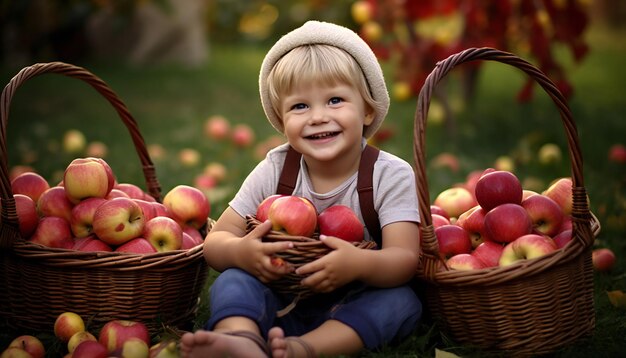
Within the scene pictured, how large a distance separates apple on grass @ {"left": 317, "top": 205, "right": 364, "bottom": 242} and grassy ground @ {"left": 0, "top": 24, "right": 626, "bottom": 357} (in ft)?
1.31

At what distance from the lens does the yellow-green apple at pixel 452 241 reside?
8.18 ft

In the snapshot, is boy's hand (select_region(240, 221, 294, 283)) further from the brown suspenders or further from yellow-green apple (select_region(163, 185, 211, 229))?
yellow-green apple (select_region(163, 185, 211, 229))

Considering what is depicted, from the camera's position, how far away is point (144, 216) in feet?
8.72

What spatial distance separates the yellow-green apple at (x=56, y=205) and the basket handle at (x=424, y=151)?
1.38 metres

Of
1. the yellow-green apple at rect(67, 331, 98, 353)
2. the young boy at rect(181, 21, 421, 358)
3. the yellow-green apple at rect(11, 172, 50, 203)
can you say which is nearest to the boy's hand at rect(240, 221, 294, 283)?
the young boy at rect(181, 21, 421, 358)

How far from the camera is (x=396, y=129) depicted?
19.2 ft

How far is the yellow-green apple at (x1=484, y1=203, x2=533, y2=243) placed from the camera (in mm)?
2418

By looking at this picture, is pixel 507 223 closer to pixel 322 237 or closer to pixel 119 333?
pixel 322 237

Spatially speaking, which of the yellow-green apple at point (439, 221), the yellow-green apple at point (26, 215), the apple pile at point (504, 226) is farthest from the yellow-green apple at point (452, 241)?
the yellow-green apple at point (26, 215)

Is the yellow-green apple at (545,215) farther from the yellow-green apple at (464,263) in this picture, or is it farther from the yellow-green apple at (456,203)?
the yellow-green apple at (456,203)

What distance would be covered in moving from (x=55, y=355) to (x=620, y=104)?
227 inches

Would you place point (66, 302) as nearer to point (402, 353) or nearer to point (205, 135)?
point (402, 353)

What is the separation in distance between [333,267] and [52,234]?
112cm

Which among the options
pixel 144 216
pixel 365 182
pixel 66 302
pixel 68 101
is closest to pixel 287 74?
pixel 365 182
